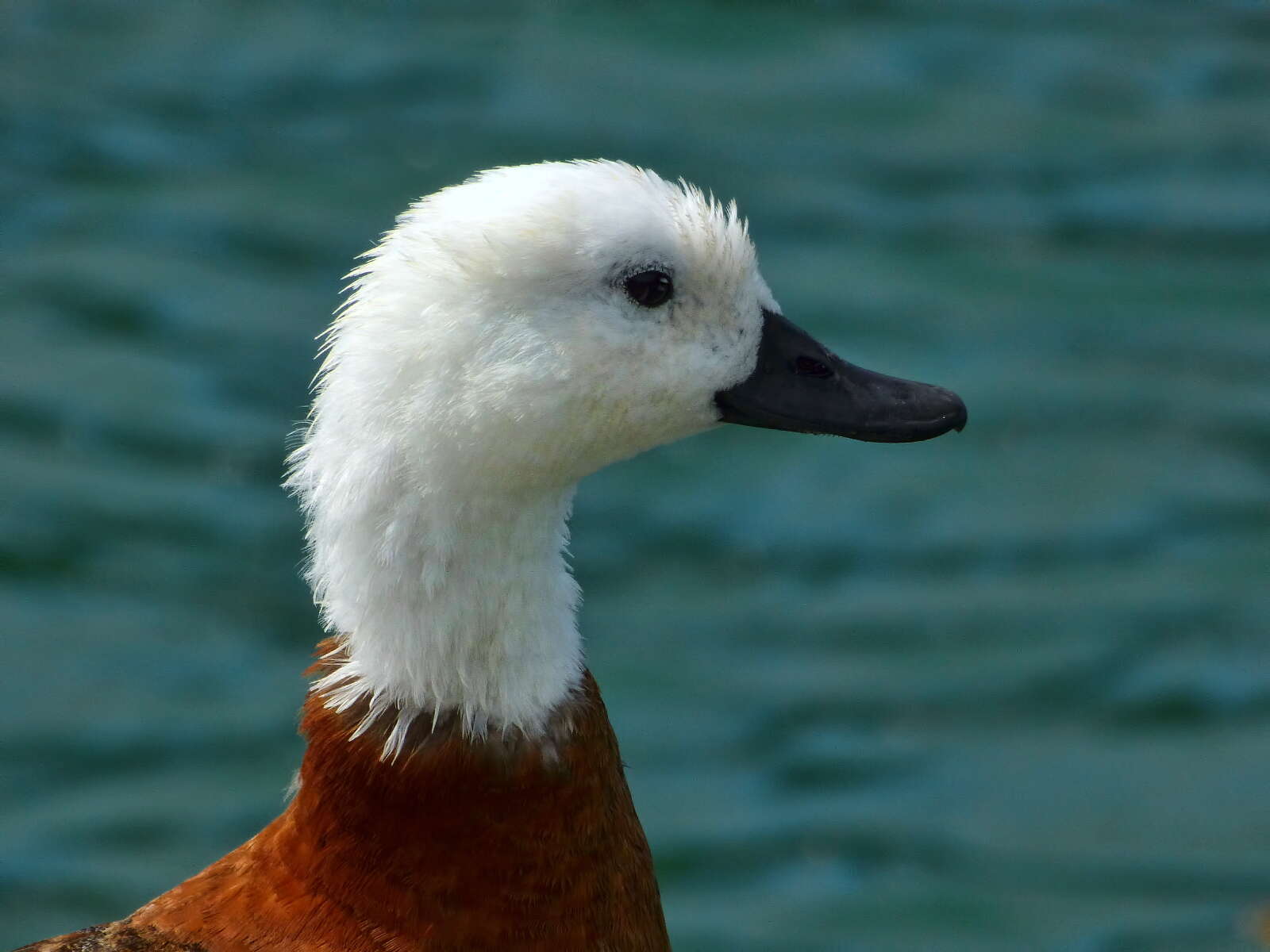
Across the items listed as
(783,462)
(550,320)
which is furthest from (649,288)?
(783,462)

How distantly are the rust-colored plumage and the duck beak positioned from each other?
0.52 meters

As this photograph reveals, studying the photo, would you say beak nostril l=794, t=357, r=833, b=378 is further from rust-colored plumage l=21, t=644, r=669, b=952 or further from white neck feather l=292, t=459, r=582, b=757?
rust-colored plumage l=21, t=644, r=669, b=952

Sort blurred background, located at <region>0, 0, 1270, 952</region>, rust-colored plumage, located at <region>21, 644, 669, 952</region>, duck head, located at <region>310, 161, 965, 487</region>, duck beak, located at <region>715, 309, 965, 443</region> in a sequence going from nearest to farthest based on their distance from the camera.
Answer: duck head, located at <region>310, 161, 965, 487</region> → rust-colored plumage, located at <region>21, 644, 669, 952</region> → duck beak, located at <region>715, 309, 965, 443</region> → blurred background, located at <region>0, 0, 1270, 952</region>

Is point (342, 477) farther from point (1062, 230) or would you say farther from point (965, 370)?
point (1062, 230)

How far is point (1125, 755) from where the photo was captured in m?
5.05

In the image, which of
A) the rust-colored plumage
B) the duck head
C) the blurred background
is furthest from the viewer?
the blurred background

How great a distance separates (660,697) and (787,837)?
22.0 inches

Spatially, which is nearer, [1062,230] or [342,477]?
[342,477]

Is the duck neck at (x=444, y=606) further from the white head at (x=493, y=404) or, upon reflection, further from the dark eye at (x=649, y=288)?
the dark eye at (x=649, y=288)

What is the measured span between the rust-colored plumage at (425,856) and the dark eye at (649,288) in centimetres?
60

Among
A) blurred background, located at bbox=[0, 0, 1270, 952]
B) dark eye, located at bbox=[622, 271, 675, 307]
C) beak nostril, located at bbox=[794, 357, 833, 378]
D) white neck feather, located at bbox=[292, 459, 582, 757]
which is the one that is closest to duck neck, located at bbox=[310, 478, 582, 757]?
white neck feather, located at bbox=[292, 459, 582, 757]

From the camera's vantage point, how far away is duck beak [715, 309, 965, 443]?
9.15 feet

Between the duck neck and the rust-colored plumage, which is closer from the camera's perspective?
the duck neck

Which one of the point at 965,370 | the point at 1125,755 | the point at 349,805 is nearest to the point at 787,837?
the point at 1125,755
